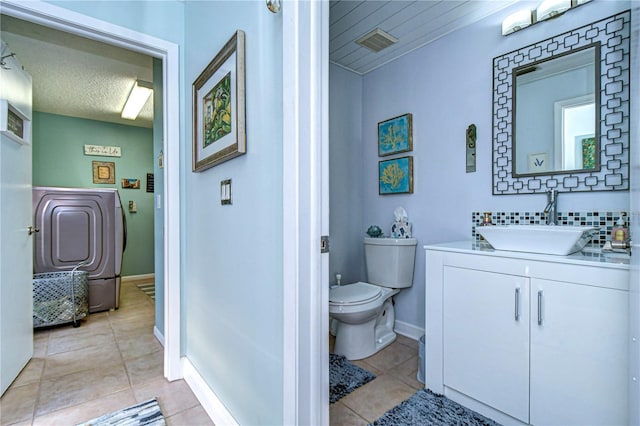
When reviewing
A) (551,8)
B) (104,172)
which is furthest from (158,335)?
(551,8)

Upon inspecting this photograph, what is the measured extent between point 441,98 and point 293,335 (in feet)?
6.66

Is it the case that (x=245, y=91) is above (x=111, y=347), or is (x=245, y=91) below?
above

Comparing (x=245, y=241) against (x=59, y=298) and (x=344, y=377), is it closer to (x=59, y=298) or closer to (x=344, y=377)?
(x=344, y=377)

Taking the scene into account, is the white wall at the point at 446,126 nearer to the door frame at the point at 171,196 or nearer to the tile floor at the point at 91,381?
the door frame at the point at 171,196

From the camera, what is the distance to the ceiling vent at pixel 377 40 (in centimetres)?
216

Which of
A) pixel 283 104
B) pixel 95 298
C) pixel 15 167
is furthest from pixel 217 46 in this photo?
pixel 95 298

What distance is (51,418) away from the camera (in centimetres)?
149

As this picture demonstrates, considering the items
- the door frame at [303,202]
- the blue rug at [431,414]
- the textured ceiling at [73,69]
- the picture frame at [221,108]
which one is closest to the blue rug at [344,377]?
the blue rug at [431,414]

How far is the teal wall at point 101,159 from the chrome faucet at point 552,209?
4.97 meters

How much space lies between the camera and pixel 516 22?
1.79m

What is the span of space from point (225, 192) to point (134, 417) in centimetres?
119

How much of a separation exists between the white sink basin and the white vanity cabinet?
0.05 meters

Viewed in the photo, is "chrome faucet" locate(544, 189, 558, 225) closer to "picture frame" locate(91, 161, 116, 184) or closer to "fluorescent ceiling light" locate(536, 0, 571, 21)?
"fluorescent ceiling light" locate(536, 0, 571, 21)

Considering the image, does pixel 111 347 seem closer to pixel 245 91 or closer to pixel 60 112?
pixel 245 91
